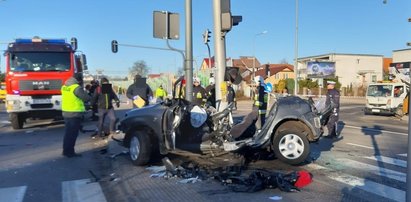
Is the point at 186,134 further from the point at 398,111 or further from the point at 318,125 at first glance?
the point at 398,111

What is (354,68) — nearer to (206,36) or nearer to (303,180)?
(206,36)

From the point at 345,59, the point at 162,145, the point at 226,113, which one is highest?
the point at 345,59

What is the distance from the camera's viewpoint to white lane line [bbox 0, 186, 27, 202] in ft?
19.8

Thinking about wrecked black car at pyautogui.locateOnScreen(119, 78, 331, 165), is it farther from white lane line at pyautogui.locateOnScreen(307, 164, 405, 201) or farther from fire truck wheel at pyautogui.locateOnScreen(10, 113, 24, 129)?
fire truck wheel at pyautogui.locateOnScreen(10, 113, 24, 129)

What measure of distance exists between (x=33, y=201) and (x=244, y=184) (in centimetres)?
297

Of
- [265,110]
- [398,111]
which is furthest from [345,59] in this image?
[265,110]

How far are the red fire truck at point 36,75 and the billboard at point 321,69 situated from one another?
169 ft

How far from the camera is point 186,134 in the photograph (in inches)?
327

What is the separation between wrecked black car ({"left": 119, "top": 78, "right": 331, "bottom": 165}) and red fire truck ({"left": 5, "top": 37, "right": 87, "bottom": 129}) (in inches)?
286

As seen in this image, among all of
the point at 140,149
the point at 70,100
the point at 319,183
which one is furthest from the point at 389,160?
the point at 70,100

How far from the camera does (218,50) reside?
966 cm

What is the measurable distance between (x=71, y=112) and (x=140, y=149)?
236 centimetres

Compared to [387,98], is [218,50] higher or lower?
higher

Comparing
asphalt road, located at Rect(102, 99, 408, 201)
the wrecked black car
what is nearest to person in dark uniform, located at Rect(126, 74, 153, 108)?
asphalt road, located at Rect(102, 99, 408, 201)
